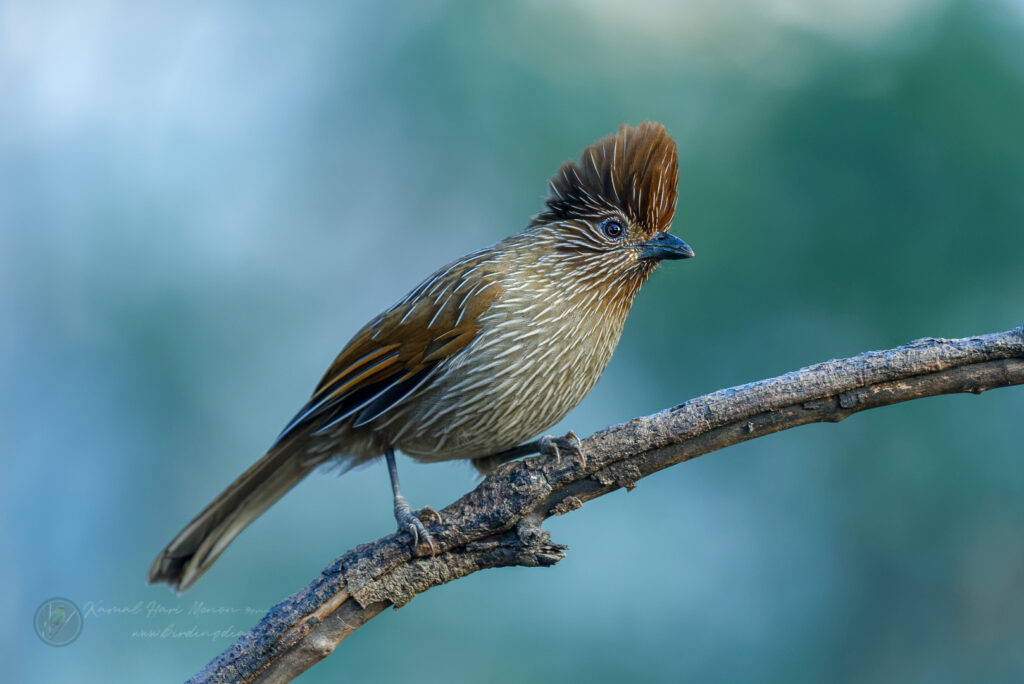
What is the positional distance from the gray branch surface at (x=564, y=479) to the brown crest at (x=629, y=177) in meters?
1.18

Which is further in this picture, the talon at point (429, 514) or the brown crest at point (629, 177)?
the brown crest at point (629, 177)

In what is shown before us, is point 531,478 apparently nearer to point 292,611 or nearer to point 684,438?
point 684,438

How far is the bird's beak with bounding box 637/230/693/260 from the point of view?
12.4 feet

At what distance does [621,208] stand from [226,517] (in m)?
2.34

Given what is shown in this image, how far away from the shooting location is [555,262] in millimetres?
3805

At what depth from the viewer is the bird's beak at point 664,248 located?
12.4 ft

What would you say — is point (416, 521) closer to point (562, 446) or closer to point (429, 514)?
point (429, 514)

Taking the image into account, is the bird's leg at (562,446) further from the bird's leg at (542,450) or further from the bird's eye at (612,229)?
the bird's eye at (612,229)

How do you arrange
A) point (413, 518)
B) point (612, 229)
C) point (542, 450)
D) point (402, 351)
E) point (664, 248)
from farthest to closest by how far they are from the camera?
point (612, 229) < point (664, 248) < point (402, 351) < point (542, 450) < point (413, 518)

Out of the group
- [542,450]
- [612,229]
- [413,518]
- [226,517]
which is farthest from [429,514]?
[612,229]

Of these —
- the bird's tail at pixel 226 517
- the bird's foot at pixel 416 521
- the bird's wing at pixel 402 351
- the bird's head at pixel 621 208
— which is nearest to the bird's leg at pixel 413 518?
the bird's foot at pixel 416 521

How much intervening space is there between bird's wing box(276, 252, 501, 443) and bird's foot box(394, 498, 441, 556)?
51 centimetres

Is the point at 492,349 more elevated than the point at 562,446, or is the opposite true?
the point at 492,349

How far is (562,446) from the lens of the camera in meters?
3.25
